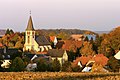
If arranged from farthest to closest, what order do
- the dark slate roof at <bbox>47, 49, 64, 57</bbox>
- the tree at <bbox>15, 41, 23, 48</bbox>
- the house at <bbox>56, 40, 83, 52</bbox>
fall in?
the tree at <bbox>15, 41, 23, 48</bbox>, the house at <bbox>56, 40, 83, 52</bbox>, the dark slate roof at <bbox>47, 49, 64, 57</bbox>

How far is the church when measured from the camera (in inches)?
3604

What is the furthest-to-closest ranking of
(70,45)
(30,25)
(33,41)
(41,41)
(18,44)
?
1. (41,41)
2. (33,41)
3. (30,25)
4. (18,44)
5. (70,45)

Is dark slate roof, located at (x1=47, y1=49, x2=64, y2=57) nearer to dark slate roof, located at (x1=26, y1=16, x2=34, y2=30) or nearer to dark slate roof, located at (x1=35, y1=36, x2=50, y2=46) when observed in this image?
dark slate roof, located at (x1=26, y1=16, x2=34, y2=30)

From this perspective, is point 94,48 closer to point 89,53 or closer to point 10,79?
point 89,53

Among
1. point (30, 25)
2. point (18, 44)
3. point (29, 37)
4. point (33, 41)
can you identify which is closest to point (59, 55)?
point (18, 44)

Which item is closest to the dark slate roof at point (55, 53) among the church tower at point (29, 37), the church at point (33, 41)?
the church at point (33, 41)

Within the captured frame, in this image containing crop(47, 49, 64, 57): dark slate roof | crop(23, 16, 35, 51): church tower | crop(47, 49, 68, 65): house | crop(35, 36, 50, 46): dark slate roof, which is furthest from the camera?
crop(35, 36, 50, 46): dark slate roof

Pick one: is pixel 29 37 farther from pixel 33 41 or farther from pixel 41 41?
pixel 41 41

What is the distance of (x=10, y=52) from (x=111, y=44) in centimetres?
2092

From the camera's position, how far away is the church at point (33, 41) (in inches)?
3604

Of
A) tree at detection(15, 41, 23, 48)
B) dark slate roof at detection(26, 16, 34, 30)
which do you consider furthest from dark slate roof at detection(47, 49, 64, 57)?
dark slate roof at detection(26, 16, 34, 30)

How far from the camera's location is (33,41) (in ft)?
311

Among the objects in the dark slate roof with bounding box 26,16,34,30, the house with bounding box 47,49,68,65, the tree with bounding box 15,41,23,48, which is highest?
the dark slate roof with bounding box 26,16,34,30

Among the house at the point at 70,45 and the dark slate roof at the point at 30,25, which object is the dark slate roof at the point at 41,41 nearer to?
the house at the point at 70,45
